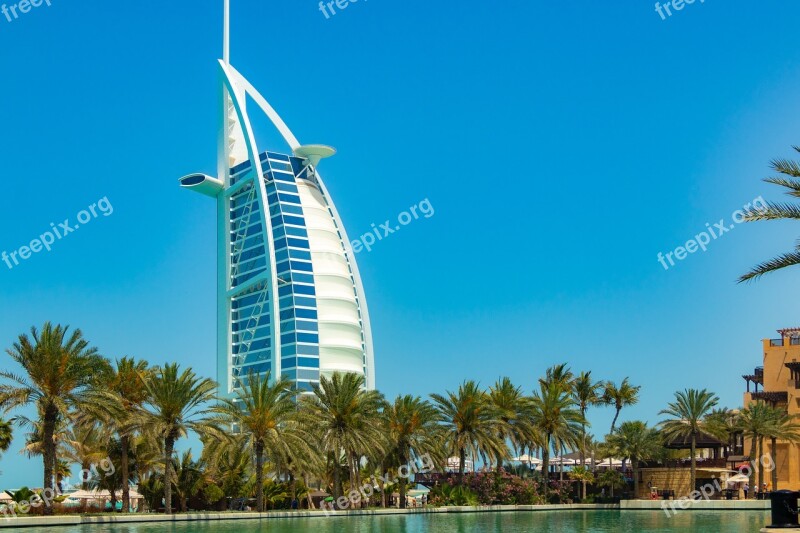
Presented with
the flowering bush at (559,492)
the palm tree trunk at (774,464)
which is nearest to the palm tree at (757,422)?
the palm tree trunk at (774,464)

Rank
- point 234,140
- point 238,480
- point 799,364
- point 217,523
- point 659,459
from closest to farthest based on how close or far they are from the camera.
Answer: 1. point 217,523
2. point 238,480
3. point 659,459
4. point 799,364
5. point 234,140

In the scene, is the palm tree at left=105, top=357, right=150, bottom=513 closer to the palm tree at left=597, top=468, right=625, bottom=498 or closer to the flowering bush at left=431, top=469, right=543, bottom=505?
the flowering bush at left=431, top=469, right=543, bottom=505

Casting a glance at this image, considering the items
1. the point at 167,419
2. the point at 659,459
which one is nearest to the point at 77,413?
the point at 167,419

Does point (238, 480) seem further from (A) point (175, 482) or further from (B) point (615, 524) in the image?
(B) point (615, 524)

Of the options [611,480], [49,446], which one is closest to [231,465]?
[49,446]

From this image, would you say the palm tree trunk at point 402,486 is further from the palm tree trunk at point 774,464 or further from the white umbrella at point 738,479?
the palm tree trunk at point 774,464

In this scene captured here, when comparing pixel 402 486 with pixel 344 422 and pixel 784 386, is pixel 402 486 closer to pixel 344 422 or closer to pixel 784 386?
pixel 344 422
